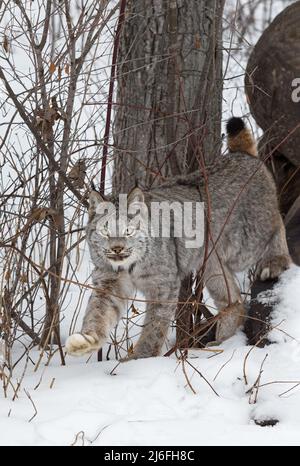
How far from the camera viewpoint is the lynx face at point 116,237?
169 inches

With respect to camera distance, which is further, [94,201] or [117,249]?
[94,201]

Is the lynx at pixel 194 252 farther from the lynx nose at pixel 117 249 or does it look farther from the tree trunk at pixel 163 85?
the tree trunk at pixel 163 85

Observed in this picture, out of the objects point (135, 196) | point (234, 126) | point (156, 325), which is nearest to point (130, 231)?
point (135, 196)

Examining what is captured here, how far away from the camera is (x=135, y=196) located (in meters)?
4.37

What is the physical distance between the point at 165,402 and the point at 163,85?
2.26m

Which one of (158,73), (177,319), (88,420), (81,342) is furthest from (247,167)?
(88,420)

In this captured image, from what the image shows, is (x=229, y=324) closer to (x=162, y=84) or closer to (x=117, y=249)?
(x=117, y=249)

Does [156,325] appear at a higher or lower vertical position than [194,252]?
lower

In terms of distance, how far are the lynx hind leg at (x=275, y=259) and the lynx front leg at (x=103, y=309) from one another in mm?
930

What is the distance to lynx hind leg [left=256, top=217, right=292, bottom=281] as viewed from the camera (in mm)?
4941

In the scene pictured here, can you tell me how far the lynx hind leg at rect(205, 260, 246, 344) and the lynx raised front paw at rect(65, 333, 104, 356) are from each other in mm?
993

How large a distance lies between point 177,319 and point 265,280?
708 millimetres

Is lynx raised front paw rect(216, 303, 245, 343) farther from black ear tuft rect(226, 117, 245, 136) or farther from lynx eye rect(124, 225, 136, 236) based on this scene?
black ear tuft rect(226, 117, 245, 136)

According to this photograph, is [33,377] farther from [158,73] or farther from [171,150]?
[158,73]
